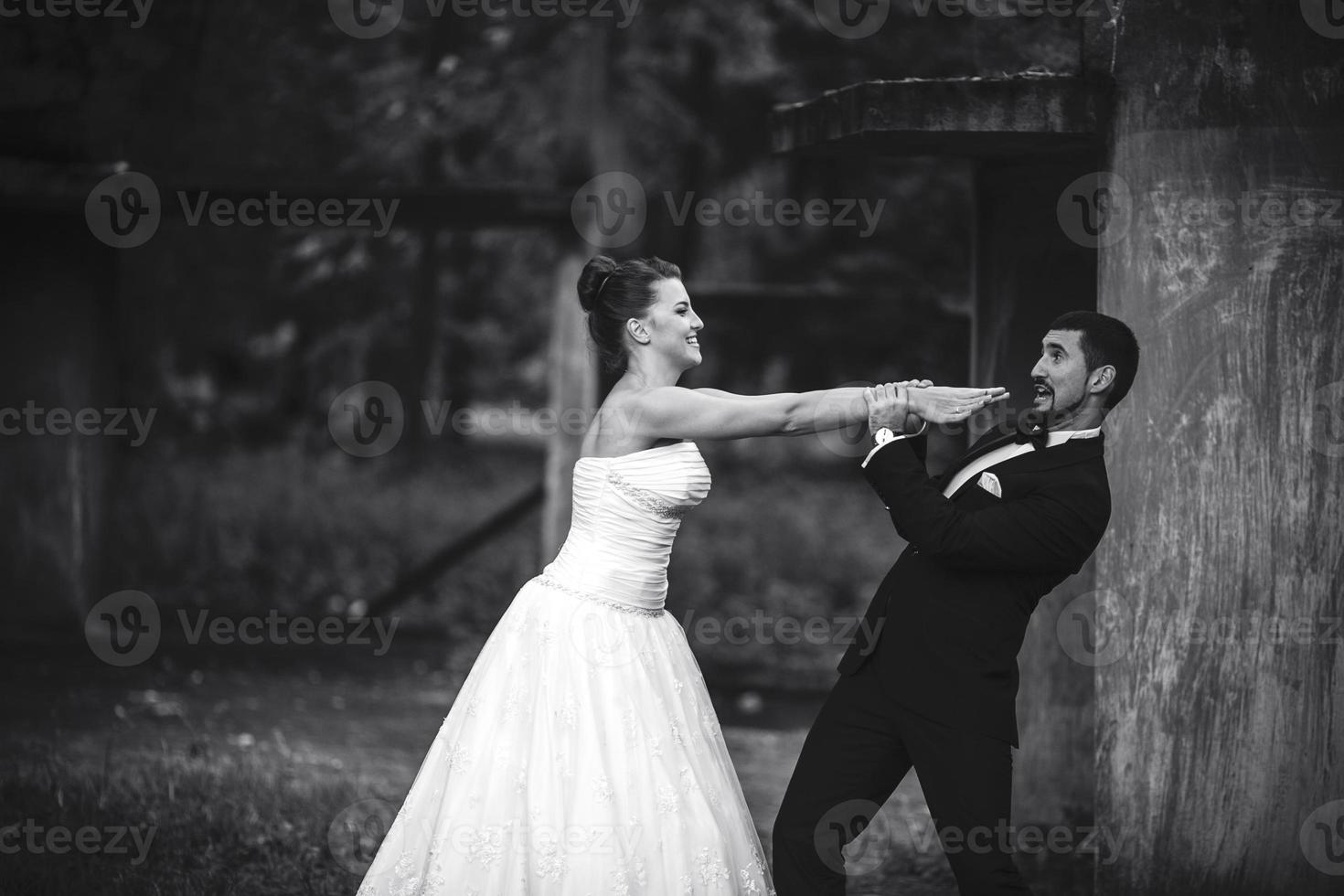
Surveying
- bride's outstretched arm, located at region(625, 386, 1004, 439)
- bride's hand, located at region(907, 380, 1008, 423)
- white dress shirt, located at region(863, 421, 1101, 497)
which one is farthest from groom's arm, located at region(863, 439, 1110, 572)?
bride's outstretched arm, located at region(625, 386, 1004, 439)

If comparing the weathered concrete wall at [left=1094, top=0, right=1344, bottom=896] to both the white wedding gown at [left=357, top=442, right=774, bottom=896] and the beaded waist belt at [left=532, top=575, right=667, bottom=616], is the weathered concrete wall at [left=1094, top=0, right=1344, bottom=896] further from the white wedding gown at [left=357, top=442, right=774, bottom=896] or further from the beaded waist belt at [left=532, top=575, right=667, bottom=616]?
the beaded waist belt at [left=532, top=575, right=667, bottom=616]

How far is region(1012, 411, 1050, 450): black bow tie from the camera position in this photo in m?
4.34

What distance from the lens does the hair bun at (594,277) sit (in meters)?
4.88

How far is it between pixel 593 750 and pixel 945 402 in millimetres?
1507

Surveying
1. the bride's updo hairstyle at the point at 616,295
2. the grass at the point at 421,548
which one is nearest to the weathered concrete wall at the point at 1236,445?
the bride's updo hairstyle at the point at 616,295

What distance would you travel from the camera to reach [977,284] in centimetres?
661

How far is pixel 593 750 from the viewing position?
4414 millimetres

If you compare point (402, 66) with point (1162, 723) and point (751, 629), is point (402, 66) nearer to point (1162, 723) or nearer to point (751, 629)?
point (751, 629)

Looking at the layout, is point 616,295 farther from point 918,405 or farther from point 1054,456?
point 1054,456

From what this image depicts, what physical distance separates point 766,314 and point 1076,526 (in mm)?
5846

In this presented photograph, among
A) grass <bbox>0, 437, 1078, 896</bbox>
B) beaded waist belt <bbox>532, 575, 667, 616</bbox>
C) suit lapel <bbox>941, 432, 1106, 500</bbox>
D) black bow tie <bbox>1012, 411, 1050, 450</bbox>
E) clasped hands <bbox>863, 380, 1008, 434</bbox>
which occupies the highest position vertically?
clasped hands <bbox>863, 380, 1008, 434</bbox>

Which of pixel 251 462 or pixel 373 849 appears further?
pixel 251 462

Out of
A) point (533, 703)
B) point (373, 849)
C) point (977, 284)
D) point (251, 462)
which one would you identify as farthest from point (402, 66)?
point (533, 703)

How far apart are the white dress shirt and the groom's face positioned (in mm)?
74
